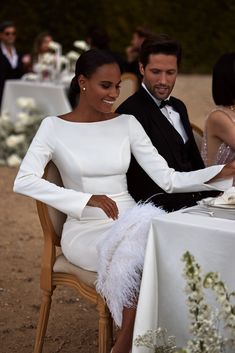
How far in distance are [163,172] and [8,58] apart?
677 centimetres

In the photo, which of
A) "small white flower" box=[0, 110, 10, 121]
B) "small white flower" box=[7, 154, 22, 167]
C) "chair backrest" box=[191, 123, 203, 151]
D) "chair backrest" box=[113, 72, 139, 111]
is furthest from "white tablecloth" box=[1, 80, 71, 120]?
"chair backrest" box=[191, 123, 203, 151]

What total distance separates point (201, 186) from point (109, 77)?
559 mm

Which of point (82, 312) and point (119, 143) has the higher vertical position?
point (119, 143)

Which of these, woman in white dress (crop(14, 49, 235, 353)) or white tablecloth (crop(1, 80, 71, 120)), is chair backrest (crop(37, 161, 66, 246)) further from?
white tablecloth (crop(1, 80, 71, 120))

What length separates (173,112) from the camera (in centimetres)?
391

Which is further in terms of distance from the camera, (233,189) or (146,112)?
(146,112)

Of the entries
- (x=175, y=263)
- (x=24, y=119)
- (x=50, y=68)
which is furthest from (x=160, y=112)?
(x=50, y=68)

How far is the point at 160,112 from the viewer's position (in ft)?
12.5

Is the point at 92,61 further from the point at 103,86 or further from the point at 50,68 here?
the point at 50,68

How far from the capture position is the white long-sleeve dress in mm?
3311

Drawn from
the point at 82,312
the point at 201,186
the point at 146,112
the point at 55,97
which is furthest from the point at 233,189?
the point at 55,97

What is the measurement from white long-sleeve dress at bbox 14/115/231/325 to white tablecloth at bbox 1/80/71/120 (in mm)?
5306

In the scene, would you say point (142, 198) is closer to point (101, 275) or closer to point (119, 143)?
point (119, 143)

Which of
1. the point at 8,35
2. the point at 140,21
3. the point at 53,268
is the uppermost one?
the point at 140,21
